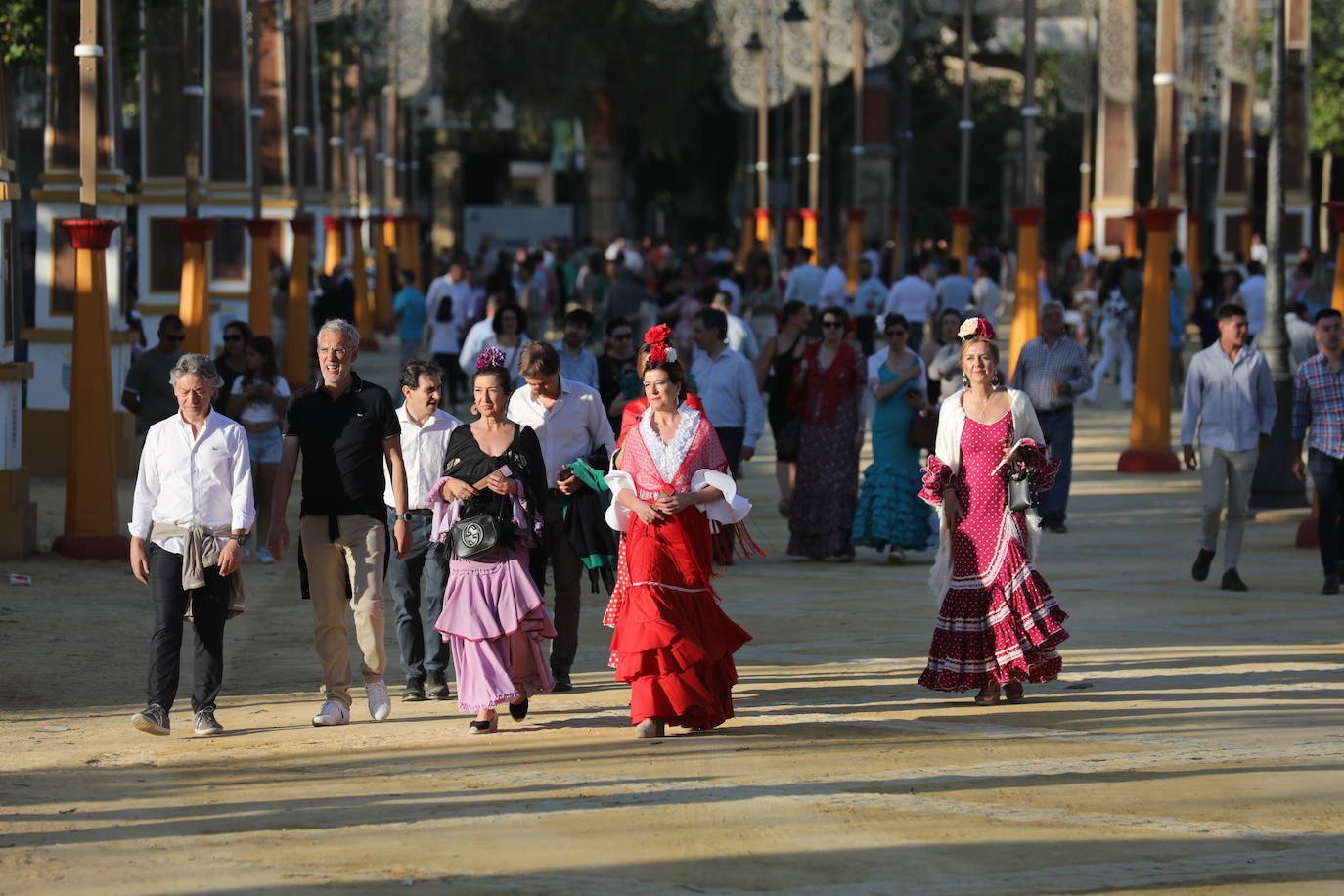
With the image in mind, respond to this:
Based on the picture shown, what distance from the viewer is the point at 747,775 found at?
9203 millimetres

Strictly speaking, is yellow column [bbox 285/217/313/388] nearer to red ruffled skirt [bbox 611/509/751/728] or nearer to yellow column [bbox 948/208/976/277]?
yellow column [bbox 948/208/976/277]

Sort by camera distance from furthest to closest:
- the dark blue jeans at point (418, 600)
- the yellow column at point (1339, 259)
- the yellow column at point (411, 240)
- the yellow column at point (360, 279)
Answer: the yellow column at point (411, 240)
the yellow column at point (360, 279)
the yellow column at point (1339, 259)
the dark blue jeans at point (418, 600)

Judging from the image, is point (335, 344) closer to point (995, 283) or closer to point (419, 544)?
point (419, 544)

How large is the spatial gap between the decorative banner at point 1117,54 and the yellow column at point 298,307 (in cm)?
1267

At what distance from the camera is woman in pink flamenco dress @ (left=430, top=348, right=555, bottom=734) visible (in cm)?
1006

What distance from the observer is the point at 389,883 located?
753 cm

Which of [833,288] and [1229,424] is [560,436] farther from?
[833,288]

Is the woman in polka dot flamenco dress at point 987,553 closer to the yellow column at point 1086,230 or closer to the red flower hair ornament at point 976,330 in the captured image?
the red flower hair ornament at point 976,330

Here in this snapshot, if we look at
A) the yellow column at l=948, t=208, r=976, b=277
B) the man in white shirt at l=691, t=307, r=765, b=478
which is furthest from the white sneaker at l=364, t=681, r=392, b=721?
the yellow column at l=948, t=208, r=976, b=277

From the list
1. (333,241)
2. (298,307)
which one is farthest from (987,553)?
(333,241)

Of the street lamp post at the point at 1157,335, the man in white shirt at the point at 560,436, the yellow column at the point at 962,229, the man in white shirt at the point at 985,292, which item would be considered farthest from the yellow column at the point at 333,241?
the man in white shirt at the point at 560,436

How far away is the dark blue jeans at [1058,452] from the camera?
17.1m

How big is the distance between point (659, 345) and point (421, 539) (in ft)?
6.03

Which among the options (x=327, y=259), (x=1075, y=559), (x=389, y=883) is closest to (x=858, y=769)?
(x=389, y=883)
